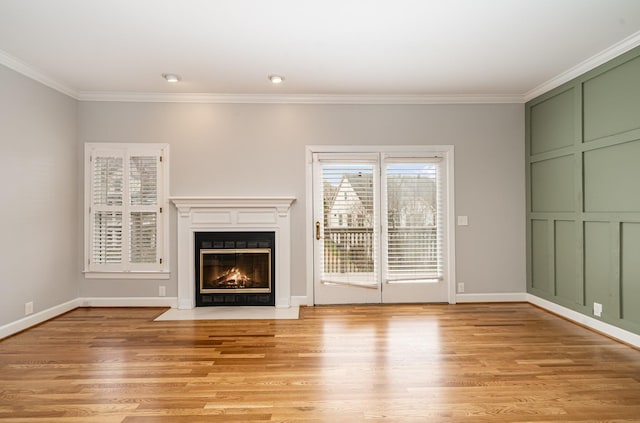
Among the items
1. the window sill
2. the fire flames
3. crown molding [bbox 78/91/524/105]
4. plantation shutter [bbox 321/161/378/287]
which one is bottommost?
the fire flames

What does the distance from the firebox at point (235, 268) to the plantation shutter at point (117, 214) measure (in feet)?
2.46

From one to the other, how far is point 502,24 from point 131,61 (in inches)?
136

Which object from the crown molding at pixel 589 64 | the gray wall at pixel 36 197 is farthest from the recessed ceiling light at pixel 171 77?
the crown molding at pixel 589 64

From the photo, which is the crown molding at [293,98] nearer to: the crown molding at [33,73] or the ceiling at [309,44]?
the ceiling at [309,44]

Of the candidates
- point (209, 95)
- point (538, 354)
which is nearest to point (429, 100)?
point (209, 95)

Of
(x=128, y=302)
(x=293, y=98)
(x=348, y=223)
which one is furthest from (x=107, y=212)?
(x=348, y=223)

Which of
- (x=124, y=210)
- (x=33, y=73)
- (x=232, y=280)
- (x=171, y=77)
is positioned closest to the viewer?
(x=33, y=73)

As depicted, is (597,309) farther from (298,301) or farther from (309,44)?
(309,44)

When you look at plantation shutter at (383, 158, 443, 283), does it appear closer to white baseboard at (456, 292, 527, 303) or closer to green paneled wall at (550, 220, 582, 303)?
white baseboard at (456, 292, 527, 303)

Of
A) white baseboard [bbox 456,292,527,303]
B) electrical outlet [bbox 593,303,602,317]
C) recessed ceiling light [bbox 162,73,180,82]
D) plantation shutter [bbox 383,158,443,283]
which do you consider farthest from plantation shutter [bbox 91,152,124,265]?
electrical outlet [bbox 593,303,602,317]

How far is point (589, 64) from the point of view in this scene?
12.3 ft

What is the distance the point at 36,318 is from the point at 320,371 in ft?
10.8

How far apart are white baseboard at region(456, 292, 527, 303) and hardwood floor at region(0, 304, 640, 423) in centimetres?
61

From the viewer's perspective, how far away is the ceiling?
277cm
